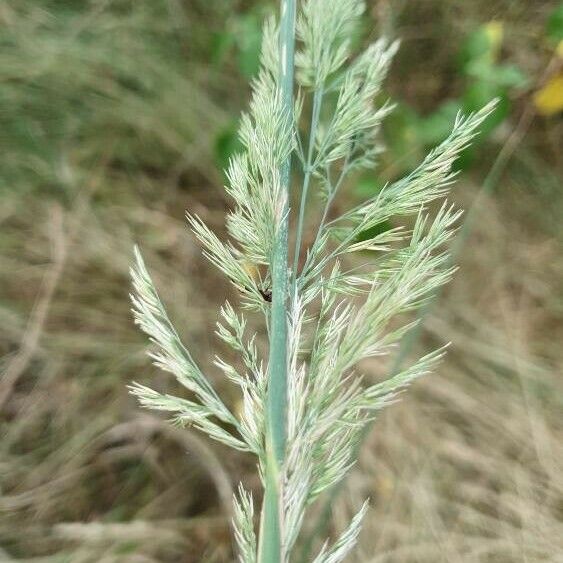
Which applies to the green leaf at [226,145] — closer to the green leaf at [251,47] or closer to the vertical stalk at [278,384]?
the green leaf at [251,47]

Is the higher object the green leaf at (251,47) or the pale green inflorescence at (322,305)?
the green leaf at (251,47)

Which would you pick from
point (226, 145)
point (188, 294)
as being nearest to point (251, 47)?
point (226, 145)

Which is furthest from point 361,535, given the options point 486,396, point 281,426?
point 281,426

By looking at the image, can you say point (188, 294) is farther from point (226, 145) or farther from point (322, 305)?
point (322, 305)

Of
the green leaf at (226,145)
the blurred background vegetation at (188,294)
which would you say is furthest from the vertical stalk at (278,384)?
the blurred background vegetation at (188,294)

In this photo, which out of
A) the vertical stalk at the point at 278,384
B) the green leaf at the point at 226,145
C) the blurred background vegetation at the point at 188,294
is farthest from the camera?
the blurred background vegetation at the point at 188,294

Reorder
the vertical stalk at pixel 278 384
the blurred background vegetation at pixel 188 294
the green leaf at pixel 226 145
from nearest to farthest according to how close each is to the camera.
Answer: the vertical stalk at pixel 278 384 → the green leaf at pixel 226 145 → the blurred background vegetation at pixel 188 294

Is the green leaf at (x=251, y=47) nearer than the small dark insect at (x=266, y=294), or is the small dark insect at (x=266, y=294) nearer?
the small dark insect at (x=266, y=294)

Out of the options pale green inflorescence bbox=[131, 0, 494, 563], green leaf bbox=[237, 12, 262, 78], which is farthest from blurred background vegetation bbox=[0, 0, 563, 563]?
pale green inflorescence bbox=[131, 0, 494, 563]
